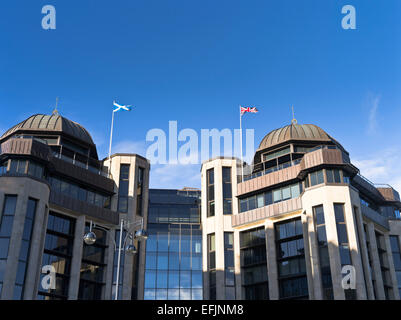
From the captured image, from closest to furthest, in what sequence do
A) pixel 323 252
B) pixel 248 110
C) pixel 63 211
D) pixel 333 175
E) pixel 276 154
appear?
pixel 323 252
pixel 333 175
pixel 63 211
pixel 276 154
pixel 248 110

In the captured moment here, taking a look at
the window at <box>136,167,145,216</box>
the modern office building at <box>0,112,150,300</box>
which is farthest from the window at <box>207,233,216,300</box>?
the window at <box>136,167,145,216</box>

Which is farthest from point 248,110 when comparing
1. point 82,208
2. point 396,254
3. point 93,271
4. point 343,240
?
point 93,271

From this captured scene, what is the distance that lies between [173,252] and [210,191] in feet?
32.9

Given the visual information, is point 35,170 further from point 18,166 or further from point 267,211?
point 267,211

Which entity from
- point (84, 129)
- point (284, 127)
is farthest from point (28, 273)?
point (284, 127)

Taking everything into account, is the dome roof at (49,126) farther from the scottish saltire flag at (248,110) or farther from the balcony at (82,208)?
the scottish saltire flag at (248,110)

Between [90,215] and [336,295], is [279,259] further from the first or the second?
[90,215]

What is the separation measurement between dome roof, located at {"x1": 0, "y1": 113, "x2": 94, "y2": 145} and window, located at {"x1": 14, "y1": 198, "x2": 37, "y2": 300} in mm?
14157

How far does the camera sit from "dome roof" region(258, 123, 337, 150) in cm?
6112

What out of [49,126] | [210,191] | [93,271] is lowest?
[93,271]

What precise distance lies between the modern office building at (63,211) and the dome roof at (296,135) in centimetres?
1816

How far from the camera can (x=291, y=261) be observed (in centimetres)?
5388

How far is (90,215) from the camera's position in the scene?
5547 centimetres

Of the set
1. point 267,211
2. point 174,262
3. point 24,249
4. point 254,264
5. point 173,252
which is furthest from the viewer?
point 173,252
